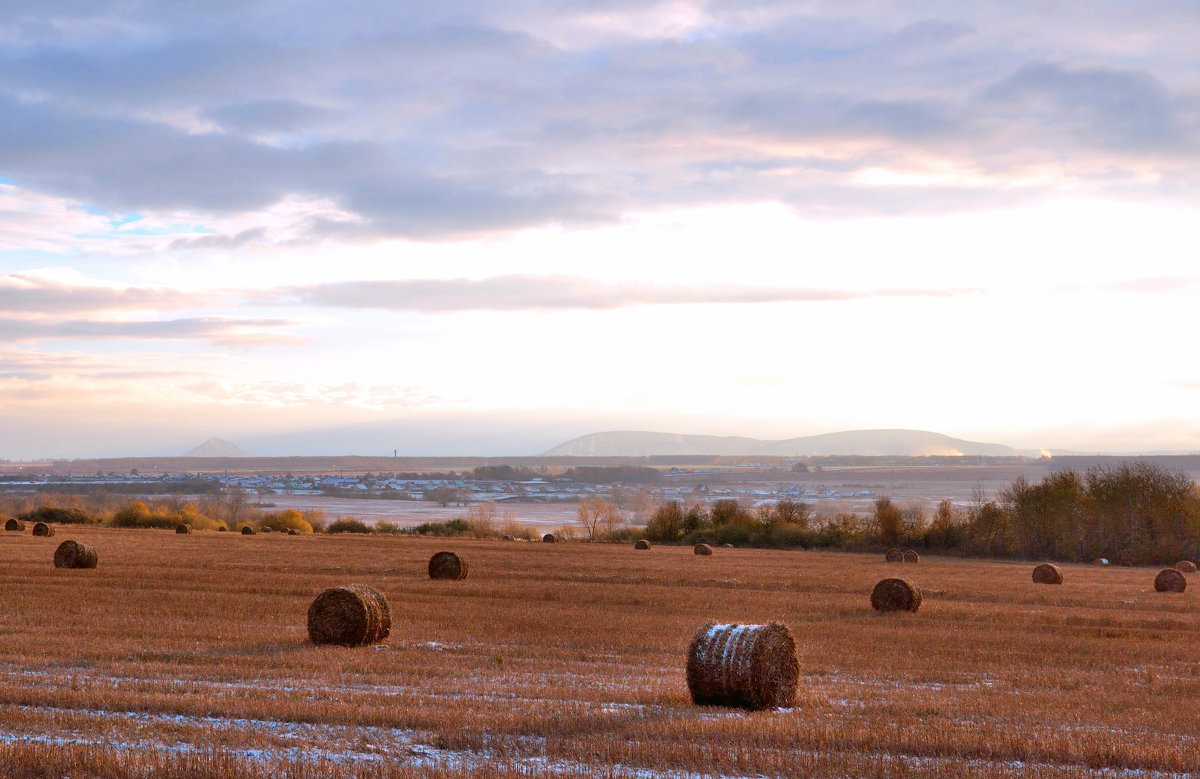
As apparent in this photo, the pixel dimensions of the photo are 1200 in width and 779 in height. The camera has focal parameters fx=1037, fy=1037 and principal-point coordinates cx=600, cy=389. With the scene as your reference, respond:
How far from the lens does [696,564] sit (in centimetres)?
4478

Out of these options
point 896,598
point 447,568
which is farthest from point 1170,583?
point 447,568

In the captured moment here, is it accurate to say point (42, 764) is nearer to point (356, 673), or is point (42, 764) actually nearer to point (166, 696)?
point (166, 696)

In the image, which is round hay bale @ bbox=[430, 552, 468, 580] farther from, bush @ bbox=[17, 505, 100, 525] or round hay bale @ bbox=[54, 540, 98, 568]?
bush @ bbox=[17, 505, 100, 525]

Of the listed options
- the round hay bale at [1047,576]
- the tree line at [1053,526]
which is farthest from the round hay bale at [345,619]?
the tree line at [1053,526]

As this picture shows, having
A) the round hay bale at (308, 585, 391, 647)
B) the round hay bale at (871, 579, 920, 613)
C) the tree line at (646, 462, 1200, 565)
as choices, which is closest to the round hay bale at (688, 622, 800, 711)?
the round hay bale at (308, 585, 391, 647)

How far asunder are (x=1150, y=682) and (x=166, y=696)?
47.6ft

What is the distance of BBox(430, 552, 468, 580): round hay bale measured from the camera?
1278 inches

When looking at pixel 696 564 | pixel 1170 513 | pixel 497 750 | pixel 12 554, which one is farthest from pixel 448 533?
pixel 497 750

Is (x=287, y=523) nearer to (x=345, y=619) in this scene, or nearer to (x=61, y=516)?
(x=61, y=516)

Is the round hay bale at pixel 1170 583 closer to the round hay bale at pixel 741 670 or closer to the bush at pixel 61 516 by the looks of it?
the round hay bale at pixel 741 670

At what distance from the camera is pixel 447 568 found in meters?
32.6

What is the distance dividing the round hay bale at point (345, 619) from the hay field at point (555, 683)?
401 millimetres

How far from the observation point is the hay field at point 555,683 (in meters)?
9.42

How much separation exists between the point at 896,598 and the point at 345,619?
14.8 meters
